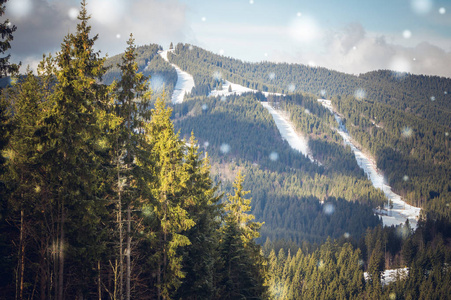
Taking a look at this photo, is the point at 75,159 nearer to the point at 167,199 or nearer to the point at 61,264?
the point at 61,264

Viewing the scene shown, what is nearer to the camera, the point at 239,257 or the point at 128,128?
the point at 128,128

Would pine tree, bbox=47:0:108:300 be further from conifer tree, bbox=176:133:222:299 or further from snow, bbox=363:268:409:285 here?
snow, bbox=363:268:409:285

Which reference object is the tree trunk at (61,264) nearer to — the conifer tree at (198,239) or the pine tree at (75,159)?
the pine tree at (75,159)

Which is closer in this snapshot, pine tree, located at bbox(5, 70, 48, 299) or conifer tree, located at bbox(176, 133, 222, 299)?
pine tree, located at bbox(5, 70, 48, 299)

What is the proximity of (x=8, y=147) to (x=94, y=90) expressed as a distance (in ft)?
14.9

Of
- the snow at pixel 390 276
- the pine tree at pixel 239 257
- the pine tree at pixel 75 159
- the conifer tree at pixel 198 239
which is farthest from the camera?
the snow at pixel 390 276

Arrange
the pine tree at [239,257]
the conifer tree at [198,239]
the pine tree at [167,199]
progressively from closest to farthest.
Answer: the pine tree at [167,199] < the conifer tree at [198,239] < the pine tree at [239,257]

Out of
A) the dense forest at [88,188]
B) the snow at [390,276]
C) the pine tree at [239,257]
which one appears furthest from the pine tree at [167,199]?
the snow at [390,276]

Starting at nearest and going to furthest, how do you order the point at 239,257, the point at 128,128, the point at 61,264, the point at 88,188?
the point at 61,264, the point at 88,188, the point at 128,128, the point at 239,257

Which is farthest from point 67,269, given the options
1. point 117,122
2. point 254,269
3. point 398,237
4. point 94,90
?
point 398,237

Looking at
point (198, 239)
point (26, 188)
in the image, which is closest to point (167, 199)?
point (198, 239)

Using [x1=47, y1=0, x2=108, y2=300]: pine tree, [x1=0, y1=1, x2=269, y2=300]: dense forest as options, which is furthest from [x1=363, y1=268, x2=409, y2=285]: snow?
[x1=47, y1=0, x2=108, y2=300]: pine tree

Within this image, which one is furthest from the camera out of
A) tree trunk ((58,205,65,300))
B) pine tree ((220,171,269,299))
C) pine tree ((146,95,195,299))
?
pine tree ((220,171,269,299))

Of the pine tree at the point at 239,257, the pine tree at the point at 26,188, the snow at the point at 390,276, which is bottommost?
the snow at the point at 390,276
